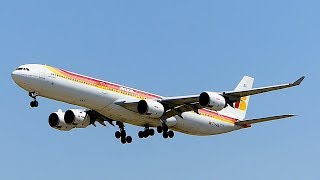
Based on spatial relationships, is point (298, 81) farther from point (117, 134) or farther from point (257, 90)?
point (117, 134)

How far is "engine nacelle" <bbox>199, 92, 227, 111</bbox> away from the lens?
257 feet

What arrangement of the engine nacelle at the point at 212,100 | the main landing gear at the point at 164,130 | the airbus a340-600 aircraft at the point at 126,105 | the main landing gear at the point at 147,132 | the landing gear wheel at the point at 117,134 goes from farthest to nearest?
the landing gear wheel at the point at 117,134 → the main landing gear at the point at 147,132 → the main landing gear at the point at 164,130 → the engine nacelle at the point at 212,100 → the airbus a340-600 aircraft at the point at 126,105

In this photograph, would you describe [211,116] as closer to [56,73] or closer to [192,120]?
[192,120]

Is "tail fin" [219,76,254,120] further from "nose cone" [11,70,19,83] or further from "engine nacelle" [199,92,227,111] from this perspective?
"nose cone" [11,70,19,83]

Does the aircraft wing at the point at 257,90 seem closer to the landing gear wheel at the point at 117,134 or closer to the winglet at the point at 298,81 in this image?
the winglet at the point at 298,81

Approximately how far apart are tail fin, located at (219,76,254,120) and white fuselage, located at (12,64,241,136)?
634cm

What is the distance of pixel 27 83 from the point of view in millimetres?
75438

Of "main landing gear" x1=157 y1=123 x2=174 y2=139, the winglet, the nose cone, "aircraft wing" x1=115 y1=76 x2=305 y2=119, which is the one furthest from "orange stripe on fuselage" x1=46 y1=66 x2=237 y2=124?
the winglet

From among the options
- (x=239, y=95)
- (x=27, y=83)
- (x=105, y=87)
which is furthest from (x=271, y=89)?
(x=27, y=83)

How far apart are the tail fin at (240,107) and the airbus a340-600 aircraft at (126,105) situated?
0.82 metres

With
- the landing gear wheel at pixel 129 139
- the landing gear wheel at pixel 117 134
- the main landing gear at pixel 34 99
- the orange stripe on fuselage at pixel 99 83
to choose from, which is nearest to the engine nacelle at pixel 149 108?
the orange stripe on fuselage at pixel 99 83

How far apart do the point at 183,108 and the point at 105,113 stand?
24.5 feet

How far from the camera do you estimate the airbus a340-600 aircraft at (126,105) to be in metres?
76.2

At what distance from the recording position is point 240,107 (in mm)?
95688
